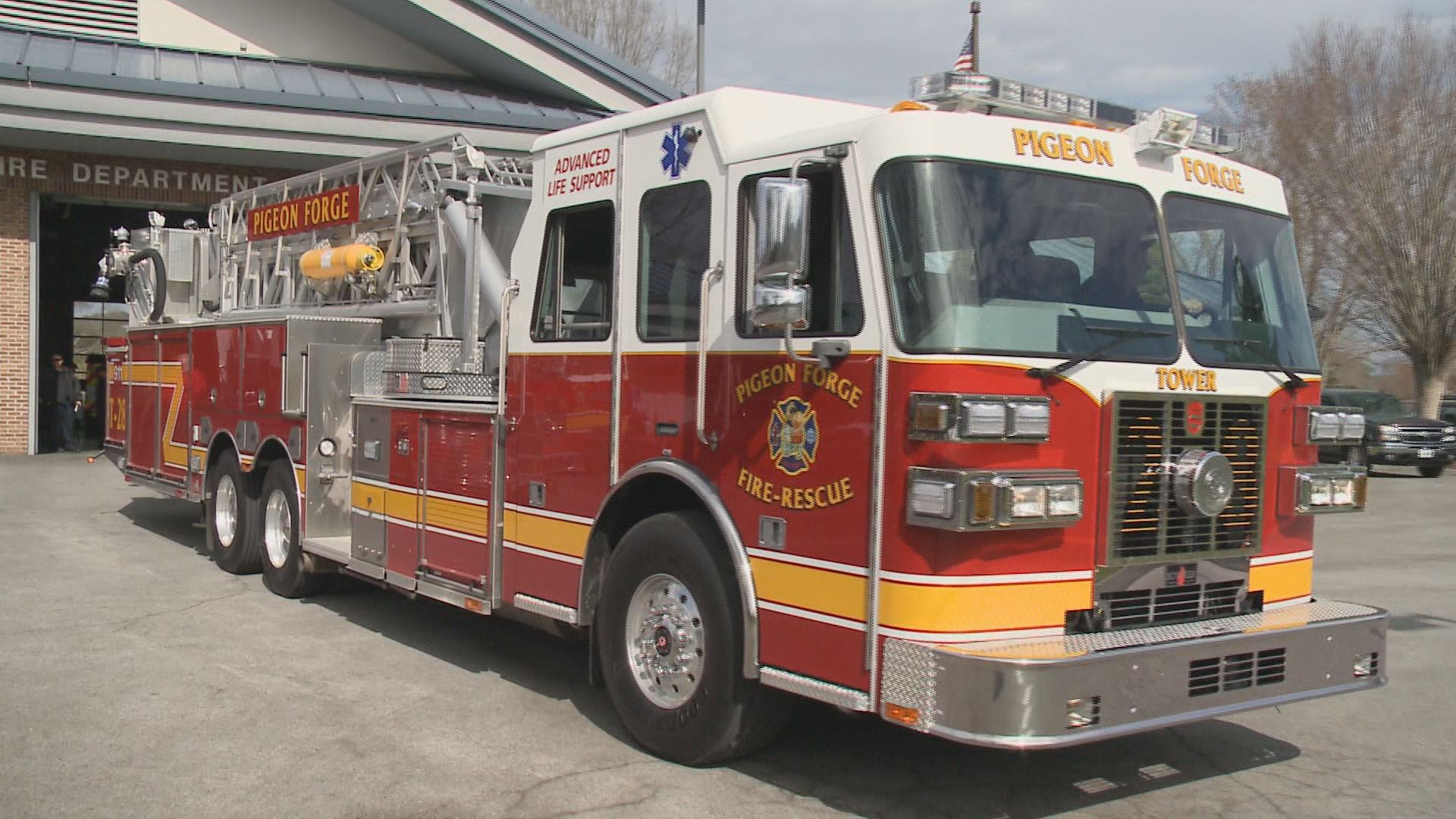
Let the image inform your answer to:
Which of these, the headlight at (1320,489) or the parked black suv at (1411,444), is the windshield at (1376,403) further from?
the headlight at (1320,489)

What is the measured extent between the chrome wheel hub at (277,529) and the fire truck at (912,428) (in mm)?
2576

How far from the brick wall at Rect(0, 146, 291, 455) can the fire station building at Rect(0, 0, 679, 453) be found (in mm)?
23

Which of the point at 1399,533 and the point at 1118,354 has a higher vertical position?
the point at 1118,354

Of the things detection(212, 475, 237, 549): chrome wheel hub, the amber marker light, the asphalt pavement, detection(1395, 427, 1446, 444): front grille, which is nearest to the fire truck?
the amber marker light

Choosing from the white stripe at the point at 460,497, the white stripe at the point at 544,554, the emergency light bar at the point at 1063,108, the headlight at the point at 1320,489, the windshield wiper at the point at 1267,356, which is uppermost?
the emergency light bar at the point at 1063,108

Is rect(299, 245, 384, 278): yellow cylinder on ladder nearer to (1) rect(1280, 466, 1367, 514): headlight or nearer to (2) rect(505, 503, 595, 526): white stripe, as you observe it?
(2) rect(505, 503, 595, 526): white stripe

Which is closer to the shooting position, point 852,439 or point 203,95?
point 852,439

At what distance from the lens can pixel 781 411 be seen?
502cm

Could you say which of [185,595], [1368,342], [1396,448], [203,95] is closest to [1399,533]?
[1396,448]

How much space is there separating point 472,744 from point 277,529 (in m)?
4.15

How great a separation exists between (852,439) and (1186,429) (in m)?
1.36

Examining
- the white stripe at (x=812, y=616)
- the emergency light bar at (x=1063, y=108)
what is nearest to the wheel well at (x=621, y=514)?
the white stripe at (x=812, y=616)

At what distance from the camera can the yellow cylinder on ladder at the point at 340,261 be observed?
890cm

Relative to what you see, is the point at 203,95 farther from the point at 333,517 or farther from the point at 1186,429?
the point at 1186,429
